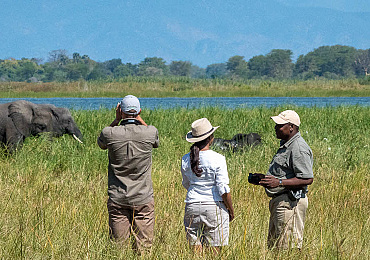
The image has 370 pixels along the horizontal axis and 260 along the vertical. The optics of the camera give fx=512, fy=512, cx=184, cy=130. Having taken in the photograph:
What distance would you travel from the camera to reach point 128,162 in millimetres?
4141

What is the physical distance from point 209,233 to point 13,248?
4.91ft

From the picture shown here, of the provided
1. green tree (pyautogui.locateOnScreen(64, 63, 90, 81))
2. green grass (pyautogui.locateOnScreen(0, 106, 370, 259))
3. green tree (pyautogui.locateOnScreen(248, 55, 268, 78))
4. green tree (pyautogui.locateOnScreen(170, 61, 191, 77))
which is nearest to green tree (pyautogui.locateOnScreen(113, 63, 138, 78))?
green tree (pyautogui.locateOnScreen(170, 61, 191, 77))

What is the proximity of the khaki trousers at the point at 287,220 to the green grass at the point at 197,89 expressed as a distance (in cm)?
4261

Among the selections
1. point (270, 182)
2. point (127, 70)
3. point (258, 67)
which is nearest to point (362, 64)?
point (258, 67)

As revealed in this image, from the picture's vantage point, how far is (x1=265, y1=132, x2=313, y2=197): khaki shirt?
403 cm

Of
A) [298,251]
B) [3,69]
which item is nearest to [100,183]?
[298,251]

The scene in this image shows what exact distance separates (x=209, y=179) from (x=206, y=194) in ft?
0.39

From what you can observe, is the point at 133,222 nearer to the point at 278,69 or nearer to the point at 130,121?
the point at 130,121

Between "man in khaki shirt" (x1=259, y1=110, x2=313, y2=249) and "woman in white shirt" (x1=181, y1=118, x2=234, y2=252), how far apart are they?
0.40 metres

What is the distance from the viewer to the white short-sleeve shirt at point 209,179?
12.5ft

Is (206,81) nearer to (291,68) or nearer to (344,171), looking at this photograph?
(344,171)

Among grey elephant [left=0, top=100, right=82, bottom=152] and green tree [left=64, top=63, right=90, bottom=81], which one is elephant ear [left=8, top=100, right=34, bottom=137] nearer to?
grey elephant [left=0, top=100, right=82, bottom=152]

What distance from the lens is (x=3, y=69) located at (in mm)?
137375

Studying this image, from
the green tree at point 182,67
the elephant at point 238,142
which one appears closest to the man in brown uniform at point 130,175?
the elephant at point 238,142
